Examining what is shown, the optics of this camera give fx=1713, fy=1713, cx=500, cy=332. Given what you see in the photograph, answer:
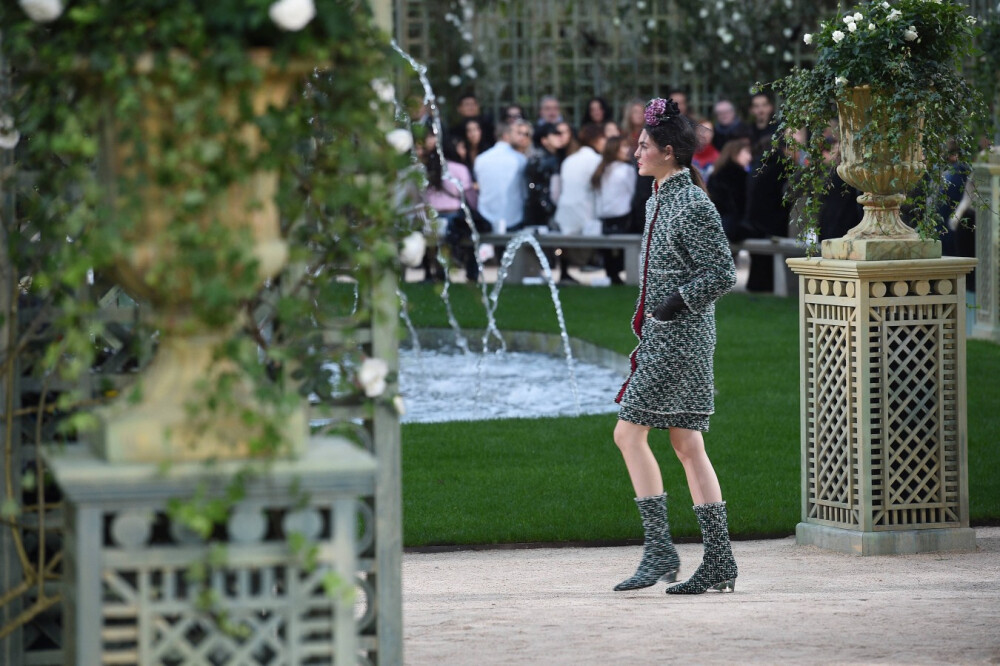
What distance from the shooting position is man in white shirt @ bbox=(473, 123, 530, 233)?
57.0 ft

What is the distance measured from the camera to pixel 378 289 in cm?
373

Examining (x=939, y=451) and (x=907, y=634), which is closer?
(x=907, y=634)

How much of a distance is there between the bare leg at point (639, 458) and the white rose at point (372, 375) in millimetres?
2264

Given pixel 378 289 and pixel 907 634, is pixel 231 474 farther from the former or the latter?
pixel 907 634

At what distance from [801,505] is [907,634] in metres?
2.36

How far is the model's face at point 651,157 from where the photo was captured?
19.1 feet

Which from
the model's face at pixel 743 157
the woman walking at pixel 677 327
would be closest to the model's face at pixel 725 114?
the model's face at pixel 743 157

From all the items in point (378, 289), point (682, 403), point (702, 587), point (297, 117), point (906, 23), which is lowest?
point (702, 587)

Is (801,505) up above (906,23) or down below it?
below

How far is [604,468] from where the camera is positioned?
858 centimetres

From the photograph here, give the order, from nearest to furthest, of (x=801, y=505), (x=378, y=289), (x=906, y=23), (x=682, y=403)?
(x=378, y=289) → (x=682, y=403) → (x=906, y=23) → (x=801, y=505)

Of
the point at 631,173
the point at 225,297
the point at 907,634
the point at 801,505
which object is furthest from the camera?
the point at 631,173

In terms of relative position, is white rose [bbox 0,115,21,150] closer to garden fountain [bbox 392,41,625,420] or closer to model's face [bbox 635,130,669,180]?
model's face [bbox 635,130,669,180]

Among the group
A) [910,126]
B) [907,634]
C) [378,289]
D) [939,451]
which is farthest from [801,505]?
[378,289]
